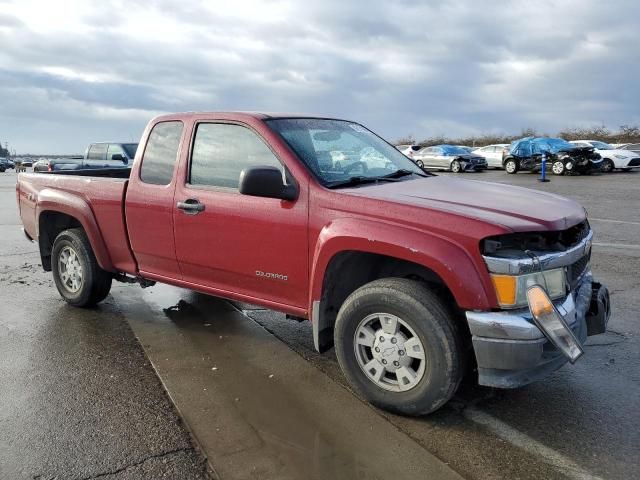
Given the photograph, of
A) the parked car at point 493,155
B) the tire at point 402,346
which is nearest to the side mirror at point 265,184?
the tire at point 402,346

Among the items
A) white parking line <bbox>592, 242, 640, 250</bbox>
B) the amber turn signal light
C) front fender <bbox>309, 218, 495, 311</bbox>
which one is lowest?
white parking line <bbox>592, 242, 640, 250</bbox>

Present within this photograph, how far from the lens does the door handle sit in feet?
13.4

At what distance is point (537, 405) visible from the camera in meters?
3.48

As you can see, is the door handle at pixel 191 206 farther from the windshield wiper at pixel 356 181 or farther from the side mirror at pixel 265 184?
the windshield wiper at pixel 356 181

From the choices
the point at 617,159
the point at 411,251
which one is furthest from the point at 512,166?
the point at 411,251

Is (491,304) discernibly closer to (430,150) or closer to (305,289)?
(305,289)

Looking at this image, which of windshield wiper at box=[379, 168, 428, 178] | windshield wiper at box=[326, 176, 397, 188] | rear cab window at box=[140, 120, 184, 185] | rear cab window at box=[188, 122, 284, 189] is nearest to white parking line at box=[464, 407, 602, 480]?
windshield wiper at box=[326, 176, 397, 188]

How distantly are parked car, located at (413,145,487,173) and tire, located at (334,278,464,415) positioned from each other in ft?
81.2

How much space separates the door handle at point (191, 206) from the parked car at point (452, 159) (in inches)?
950

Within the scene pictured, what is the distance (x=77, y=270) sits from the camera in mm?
5406

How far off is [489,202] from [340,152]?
124cm

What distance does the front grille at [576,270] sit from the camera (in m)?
3.32

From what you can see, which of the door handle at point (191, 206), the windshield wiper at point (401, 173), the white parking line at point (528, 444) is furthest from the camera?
the windshield wiper at point (401, 173)

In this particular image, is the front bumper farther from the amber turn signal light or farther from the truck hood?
the truck hood
